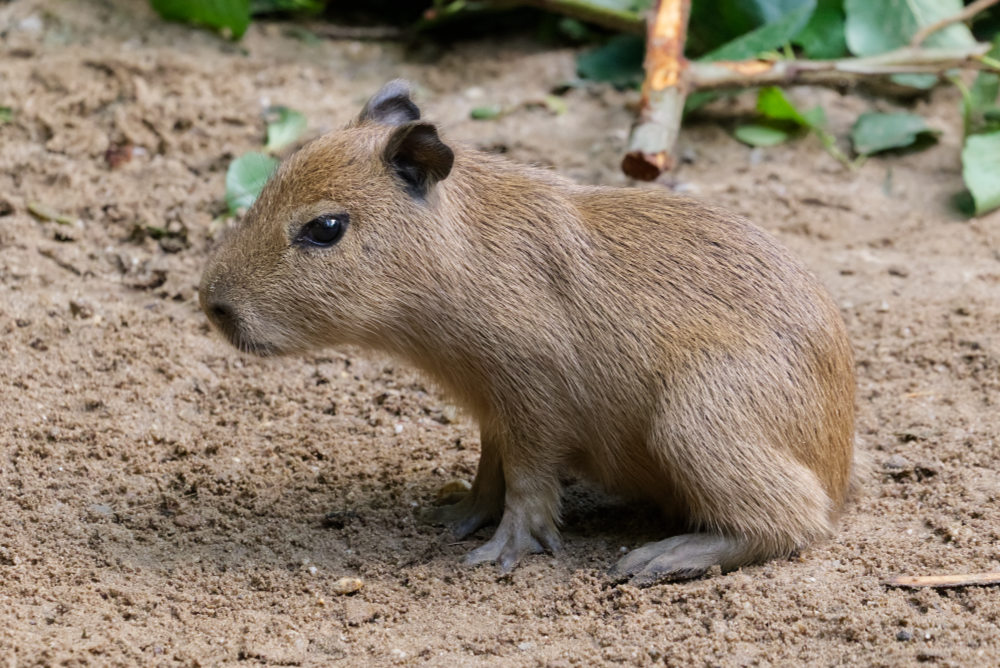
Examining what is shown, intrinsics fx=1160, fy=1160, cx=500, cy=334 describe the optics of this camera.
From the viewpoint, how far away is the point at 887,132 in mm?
7922

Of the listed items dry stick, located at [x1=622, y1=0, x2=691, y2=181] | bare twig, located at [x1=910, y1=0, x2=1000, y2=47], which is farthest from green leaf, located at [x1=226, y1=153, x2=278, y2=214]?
bare twig, located at [x1=910, y1=0, x2=1000, y2=47]

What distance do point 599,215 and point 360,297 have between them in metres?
1.05

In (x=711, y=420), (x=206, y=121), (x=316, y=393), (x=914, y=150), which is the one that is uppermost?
(x=206, y=121)

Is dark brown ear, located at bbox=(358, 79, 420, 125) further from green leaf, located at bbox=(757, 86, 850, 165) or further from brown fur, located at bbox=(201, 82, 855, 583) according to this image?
green leaf, located at bbox=(757, 86, 850, 165)

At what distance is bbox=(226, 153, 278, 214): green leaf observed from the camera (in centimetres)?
682

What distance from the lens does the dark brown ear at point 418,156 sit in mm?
4348

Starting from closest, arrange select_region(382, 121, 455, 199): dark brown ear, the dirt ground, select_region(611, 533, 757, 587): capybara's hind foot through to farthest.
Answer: the dirt ground < select_region(382, 121, 455, 199): dark brown ear < select_region(611, 533, 757, 587): capybara's hind foot

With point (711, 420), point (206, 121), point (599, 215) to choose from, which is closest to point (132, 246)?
point (206, 121)

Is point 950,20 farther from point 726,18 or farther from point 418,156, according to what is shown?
point 418,156

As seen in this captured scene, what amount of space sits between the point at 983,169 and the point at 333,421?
14.5 feet

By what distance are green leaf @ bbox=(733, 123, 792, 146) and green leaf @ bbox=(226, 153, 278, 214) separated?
3.22 metres

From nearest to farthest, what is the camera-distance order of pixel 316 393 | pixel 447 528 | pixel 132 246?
pixel 447 528, pixel 316 393, pixel 132 246

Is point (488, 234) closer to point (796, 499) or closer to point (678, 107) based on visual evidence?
point (796, 499)

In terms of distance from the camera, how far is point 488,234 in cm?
461
